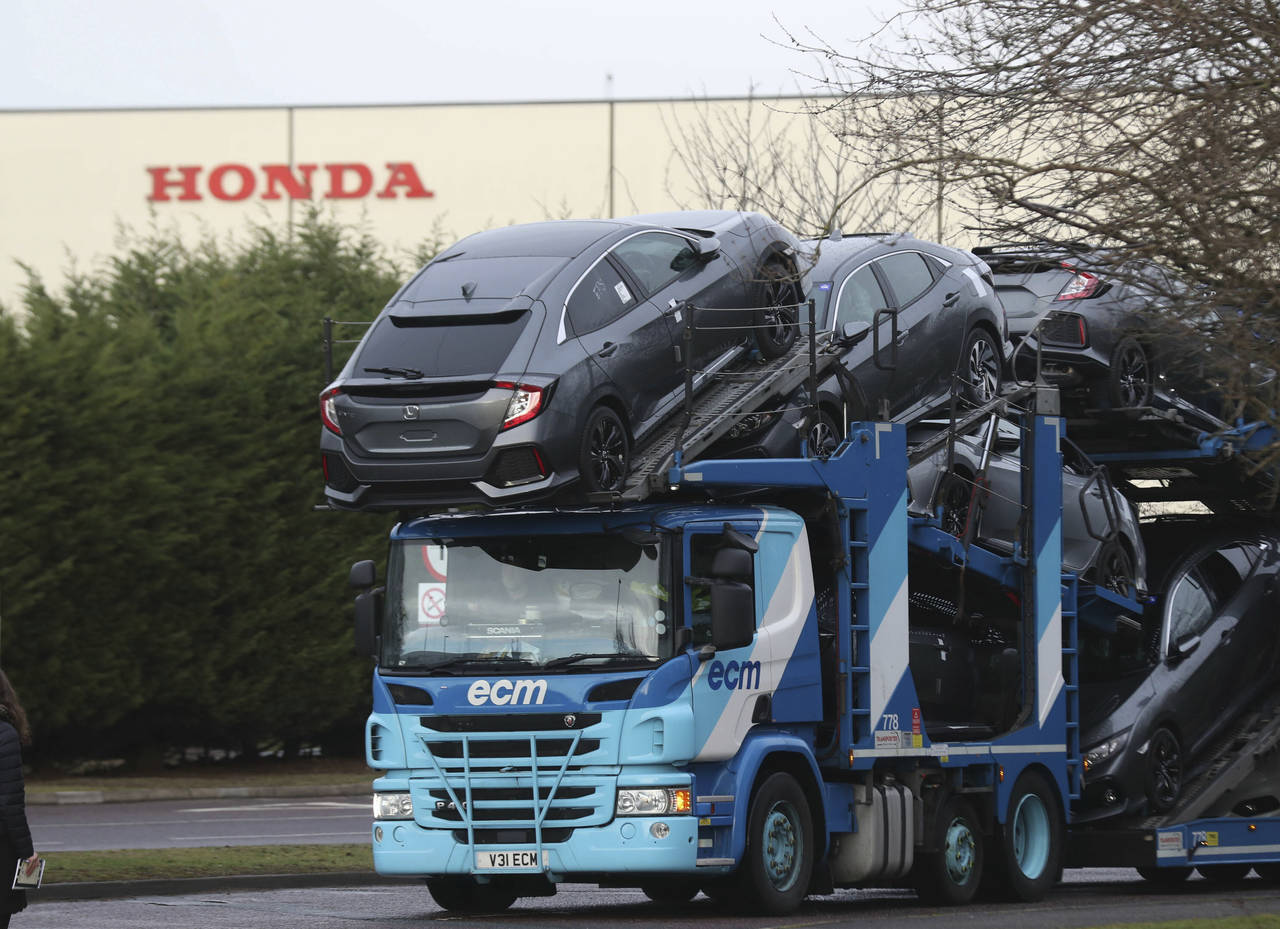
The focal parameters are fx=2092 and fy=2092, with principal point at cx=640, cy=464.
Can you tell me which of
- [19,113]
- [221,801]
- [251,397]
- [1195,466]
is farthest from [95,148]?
[1195,466]

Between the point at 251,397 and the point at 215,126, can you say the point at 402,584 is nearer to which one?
the point at 251,397

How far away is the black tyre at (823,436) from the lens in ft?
42.6

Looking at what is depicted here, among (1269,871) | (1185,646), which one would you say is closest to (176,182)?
(1269,871)

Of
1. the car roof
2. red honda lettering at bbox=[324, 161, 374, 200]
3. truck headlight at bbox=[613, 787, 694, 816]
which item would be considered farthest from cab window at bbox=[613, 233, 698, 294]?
red honda lettering at bbox=[324, 161, 374, 200]

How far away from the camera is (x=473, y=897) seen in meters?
13.3

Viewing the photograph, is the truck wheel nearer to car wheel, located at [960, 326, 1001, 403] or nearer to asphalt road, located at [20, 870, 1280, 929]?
asphalt road, located at [20, 870, 1280, 929]

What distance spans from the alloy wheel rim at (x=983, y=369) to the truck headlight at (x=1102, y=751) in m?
2.58

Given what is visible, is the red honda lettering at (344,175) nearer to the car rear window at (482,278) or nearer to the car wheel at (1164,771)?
the car wheel at (1164,771)

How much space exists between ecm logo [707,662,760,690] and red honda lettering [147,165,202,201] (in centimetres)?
3644

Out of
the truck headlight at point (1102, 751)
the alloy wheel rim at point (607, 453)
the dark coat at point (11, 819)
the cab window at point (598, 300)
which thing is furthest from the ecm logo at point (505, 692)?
the truck headlight at point (1102, 751)

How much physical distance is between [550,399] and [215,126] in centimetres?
3638

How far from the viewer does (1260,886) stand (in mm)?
16312

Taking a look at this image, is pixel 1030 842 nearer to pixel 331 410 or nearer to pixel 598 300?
pixel 598 300

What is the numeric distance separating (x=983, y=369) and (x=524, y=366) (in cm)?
449
